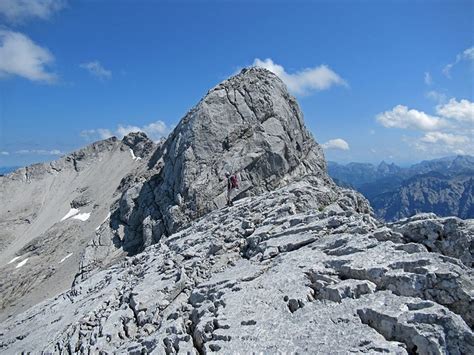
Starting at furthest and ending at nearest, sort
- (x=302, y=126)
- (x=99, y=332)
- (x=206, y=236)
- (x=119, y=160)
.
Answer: (x=119, y=160) < (x=302, y=126) < (x=206, y=236) < (x=99, y=332)

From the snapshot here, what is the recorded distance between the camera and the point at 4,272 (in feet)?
267

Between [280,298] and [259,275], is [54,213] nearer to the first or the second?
[259,275]

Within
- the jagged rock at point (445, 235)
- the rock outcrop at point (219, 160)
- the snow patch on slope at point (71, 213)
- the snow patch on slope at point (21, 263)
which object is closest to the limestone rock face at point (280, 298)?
the jagged rock at point (445, 235)

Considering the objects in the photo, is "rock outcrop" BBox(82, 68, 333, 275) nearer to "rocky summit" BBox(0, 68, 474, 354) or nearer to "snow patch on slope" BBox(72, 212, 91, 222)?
"rocky summit" BBox(0, 68, 474, 354)

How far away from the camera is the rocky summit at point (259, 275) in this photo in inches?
590

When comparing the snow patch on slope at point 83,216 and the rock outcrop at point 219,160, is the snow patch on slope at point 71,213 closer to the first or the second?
the snow patch on slope at point 83,216

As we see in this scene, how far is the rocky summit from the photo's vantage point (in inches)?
590

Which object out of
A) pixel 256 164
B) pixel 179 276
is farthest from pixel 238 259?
pixel 256 164

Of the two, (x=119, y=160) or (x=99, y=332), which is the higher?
(x=119, y=160)

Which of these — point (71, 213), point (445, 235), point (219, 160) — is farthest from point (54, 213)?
point (445, 235)

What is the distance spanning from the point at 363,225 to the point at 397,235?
2.92m

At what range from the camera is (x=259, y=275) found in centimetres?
2134

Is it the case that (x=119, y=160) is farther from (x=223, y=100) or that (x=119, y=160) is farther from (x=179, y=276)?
(x=179, y=276)

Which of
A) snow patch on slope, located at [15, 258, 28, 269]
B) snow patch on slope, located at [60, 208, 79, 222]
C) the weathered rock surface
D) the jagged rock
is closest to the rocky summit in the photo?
the jagged rock
